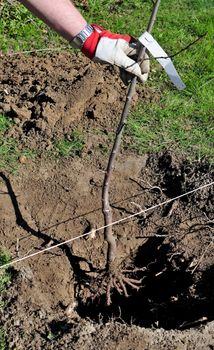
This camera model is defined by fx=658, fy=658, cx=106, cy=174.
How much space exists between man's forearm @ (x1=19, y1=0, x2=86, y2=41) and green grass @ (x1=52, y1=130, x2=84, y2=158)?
1140mm

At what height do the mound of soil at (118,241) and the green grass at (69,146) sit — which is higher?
the green grass at (69,146)

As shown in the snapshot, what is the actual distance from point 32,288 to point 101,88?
1.65 meters

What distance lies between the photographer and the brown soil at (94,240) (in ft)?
11.5

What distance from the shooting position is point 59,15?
3.37m

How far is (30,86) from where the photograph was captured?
484 cm

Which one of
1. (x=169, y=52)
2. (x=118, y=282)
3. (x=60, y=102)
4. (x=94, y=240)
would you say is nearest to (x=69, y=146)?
(x=60, y=102)

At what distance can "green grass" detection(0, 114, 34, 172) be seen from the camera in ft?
14.3

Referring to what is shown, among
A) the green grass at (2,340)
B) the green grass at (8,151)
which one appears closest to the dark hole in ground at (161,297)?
the green grass at (2,340)

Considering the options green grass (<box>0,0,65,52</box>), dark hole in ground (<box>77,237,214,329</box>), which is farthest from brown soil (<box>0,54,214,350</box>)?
green grass (<box>0,0,65,52</box>)

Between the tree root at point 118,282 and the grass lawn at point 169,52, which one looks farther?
the grass lawn at point 169,52

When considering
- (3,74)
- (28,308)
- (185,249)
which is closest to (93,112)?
(3,74)

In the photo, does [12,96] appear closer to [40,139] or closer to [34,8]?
[40,139]

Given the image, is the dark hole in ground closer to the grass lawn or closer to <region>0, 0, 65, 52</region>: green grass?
the grass lawn

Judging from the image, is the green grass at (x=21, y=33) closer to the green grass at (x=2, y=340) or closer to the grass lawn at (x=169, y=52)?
the grass lawn at (x=169, y=52)
